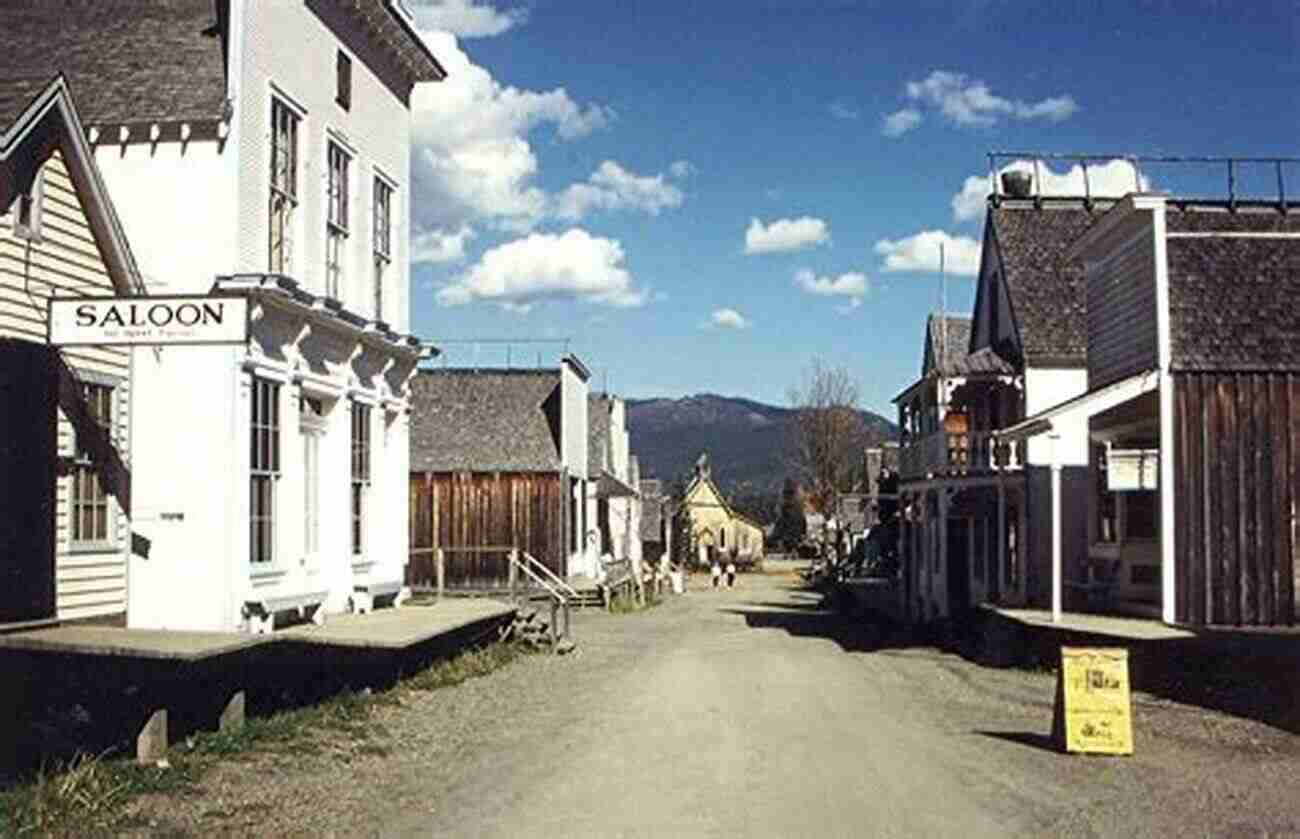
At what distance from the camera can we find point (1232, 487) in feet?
69.9

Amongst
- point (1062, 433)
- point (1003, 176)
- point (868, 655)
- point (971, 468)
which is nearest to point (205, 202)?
point (1062, 433)

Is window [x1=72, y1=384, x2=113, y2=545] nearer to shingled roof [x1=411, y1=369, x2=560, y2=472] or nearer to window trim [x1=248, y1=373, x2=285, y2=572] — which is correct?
window trim [x1=248, y1=373, x2=285, y2=572]

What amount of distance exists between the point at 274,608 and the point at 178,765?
4.94 metres

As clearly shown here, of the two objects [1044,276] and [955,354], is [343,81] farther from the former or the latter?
[955,354]

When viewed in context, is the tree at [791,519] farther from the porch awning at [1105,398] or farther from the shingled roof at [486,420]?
the porch awning at [1105,398]

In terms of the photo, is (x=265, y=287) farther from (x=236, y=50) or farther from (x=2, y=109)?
(x=2, y=109)

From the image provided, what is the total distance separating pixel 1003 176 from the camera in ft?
113

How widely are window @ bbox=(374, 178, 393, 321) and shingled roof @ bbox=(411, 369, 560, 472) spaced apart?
2121 centimetres

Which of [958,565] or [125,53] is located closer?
[125,53]

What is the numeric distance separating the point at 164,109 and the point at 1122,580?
15.9 metres

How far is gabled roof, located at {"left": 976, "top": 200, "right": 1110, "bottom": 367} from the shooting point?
30.6 m

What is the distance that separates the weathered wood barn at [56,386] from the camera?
13211mm

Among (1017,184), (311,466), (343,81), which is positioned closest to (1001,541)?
(1017,184)

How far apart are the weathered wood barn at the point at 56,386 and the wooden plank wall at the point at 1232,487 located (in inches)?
547
